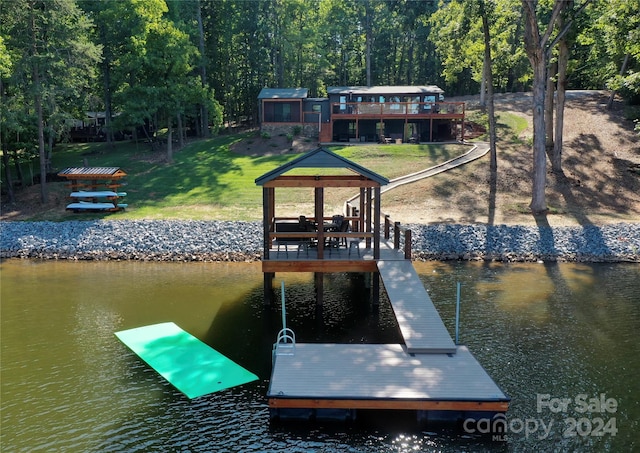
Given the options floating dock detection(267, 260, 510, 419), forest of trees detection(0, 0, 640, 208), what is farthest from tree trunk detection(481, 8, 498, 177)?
floating dock detection(267, 260, 510, 419)

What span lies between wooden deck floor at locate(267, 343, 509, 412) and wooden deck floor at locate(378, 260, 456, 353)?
0.28m

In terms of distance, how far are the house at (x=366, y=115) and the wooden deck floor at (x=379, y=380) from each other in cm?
2969

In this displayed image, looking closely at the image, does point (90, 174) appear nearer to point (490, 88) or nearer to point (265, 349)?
point (265, 349)

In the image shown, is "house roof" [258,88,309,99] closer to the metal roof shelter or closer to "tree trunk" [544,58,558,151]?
the metal roof shelter

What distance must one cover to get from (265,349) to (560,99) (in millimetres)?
24442

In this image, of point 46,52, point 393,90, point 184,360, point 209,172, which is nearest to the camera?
point 184,360

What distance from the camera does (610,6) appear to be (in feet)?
83.4

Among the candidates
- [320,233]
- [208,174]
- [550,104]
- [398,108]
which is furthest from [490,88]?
[320,233]

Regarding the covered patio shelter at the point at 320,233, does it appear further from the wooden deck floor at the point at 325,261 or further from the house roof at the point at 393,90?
the house roof at the point at 393,90

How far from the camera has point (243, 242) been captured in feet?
79.5

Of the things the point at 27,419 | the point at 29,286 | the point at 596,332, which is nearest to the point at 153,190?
the point at 29,286

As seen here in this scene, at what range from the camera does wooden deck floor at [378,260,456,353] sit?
12.2 meters

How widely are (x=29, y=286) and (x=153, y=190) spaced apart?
13192 mm

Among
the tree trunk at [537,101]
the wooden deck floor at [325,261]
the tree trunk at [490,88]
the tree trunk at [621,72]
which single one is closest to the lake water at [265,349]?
the wooden deck floor at [325,261]
